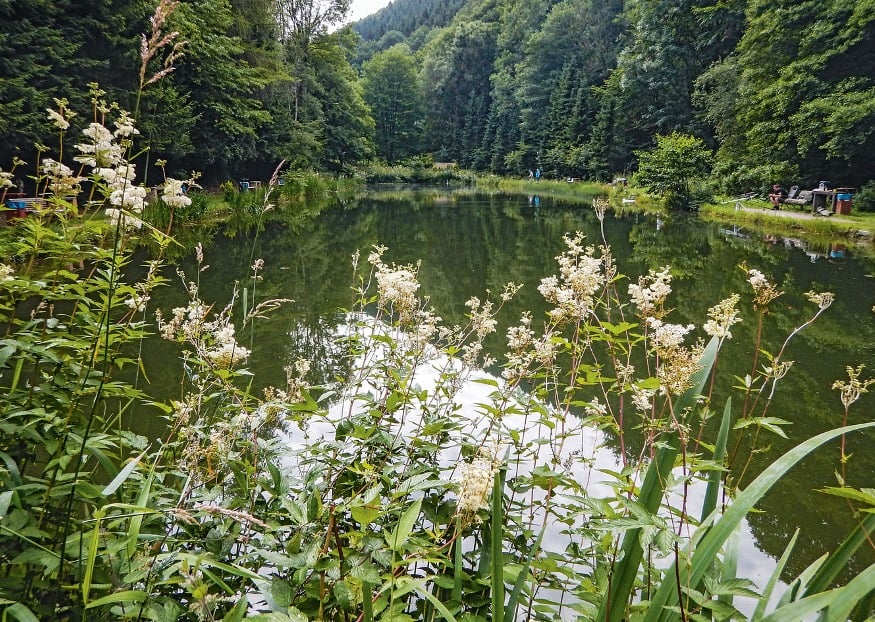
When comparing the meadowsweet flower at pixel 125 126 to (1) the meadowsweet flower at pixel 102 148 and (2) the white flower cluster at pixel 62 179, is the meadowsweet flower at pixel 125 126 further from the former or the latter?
(2) the white flower cluster at pixel 62 179

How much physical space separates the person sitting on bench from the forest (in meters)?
0.61

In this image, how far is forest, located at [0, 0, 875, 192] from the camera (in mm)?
11984

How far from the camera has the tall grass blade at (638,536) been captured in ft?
3.83

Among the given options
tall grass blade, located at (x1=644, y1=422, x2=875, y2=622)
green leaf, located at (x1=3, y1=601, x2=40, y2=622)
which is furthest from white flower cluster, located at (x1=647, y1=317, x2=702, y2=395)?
green leaf, located at (x1=3, y1=601, x2=40, y2=622)

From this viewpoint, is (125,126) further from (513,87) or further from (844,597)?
(513,87)

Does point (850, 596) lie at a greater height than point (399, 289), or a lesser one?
lesser

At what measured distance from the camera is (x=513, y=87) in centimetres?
5028

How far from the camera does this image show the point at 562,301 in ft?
5.99

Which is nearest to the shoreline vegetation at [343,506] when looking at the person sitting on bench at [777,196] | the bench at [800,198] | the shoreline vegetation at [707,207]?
the shoreline vegetation at [707,207]

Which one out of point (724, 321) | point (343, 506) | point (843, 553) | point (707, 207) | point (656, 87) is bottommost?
point (343, 506)

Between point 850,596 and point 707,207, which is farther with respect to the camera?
point 707,207

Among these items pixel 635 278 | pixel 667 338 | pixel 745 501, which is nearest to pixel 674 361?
pixel 667 338

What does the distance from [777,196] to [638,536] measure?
756 inches

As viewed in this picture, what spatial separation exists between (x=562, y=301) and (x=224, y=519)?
1268mm
